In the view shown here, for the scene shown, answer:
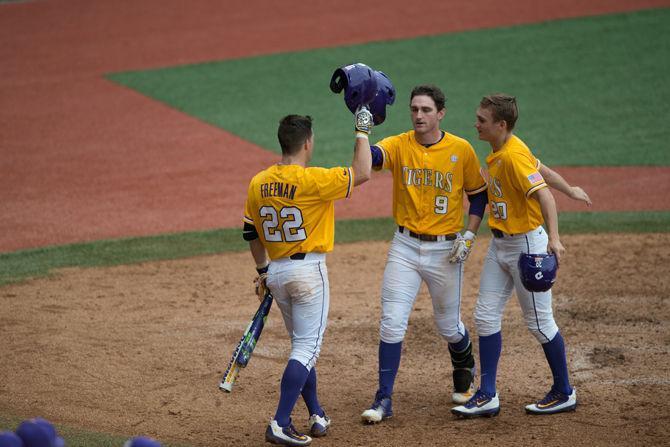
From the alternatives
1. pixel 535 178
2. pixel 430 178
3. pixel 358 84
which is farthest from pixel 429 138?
pixel 535 178

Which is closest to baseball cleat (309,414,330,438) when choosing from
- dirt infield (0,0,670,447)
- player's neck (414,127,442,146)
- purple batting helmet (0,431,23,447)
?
dirt infield (0,0,670,447)

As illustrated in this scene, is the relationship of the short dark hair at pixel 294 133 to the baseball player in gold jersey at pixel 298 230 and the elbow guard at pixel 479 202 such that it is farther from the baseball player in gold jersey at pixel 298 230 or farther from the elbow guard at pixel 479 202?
the elbow guard at pixel 479 202

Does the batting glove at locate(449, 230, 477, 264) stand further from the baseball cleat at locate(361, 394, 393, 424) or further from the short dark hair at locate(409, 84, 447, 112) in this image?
the baseball cleat at locate(361, 394, 393, 424)

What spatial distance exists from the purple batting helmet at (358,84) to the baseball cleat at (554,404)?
2.16 metres

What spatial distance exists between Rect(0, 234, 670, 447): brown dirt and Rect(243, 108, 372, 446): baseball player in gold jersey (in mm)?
450

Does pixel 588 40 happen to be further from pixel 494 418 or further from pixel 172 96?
pixel 494 418

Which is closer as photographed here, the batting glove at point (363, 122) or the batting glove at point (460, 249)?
the batting glove at point (363, 122)

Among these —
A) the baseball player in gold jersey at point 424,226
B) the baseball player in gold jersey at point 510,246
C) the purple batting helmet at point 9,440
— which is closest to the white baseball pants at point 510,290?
the baseball player in gold jersey at point 510,246

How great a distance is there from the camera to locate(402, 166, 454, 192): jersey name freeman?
585cm

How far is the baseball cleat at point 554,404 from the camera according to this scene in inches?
229

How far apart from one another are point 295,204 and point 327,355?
7.01 feet

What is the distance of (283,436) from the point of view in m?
5.29

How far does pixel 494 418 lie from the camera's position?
19.2 feet

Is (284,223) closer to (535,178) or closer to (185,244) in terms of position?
(535,178)
